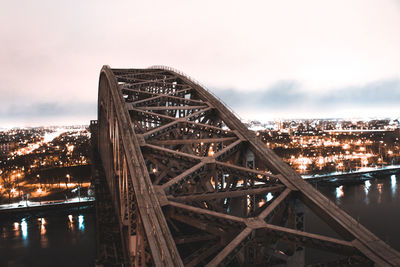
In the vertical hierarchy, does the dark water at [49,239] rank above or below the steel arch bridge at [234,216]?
below

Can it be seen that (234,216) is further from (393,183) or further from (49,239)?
(393,183)

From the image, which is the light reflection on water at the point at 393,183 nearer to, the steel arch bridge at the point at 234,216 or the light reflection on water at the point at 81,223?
the steel arch bridge at the point at 234,216

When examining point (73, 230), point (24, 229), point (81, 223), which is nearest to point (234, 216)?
point (73, 230)

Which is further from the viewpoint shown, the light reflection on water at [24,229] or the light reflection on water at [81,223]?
the light reflection on water at [81,223]

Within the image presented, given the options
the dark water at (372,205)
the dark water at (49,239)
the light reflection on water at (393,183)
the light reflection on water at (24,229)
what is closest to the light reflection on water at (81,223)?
the dark water at (49,239)

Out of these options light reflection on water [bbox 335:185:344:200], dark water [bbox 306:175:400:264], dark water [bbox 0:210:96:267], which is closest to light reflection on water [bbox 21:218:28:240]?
dark water [bbox 0:210:96:267]

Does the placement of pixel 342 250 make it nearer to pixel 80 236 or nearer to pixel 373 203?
pixel 80 236

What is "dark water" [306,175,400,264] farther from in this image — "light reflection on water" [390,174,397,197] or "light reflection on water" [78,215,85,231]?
"light reflection on water" [78,215,85,231]
